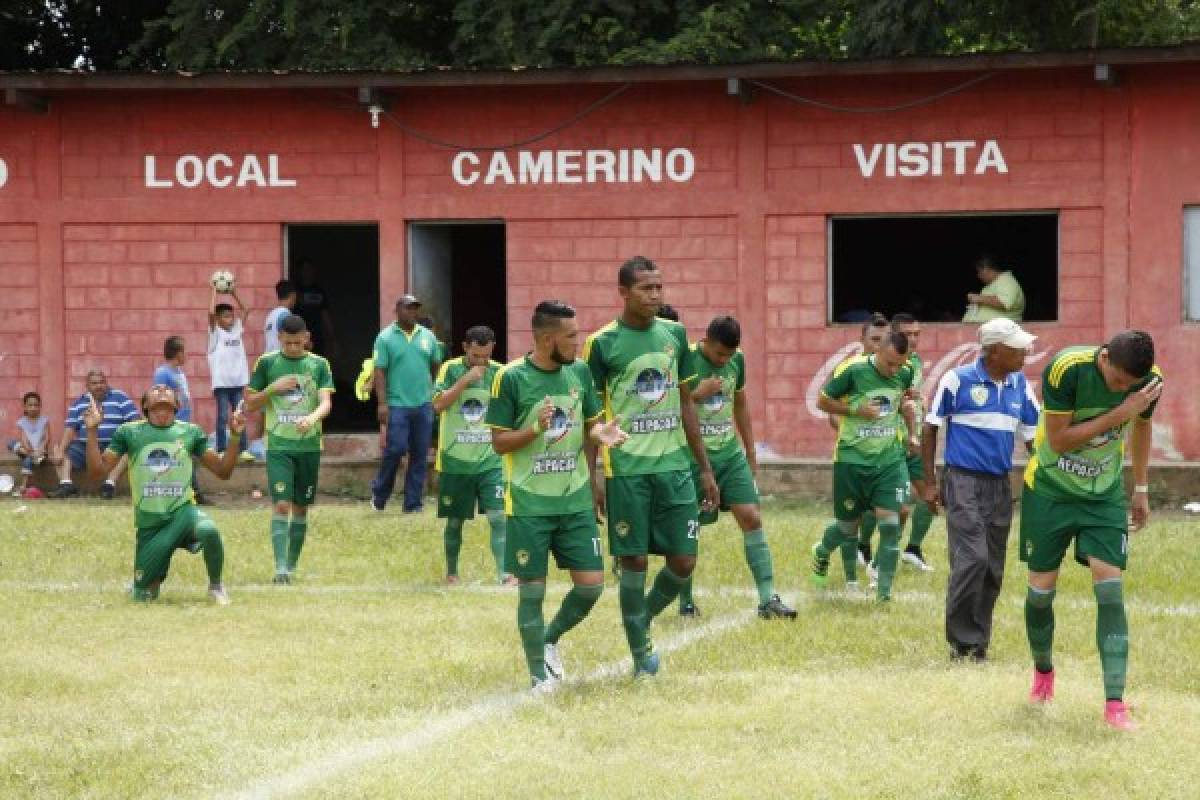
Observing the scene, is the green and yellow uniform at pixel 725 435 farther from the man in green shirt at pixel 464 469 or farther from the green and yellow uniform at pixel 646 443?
the man in green shirt at pixel 464 469

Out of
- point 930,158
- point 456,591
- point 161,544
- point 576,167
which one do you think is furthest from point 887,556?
point 576,167

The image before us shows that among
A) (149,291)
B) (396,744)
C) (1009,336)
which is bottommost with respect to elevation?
(396,744)

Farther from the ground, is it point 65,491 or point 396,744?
point 65,491

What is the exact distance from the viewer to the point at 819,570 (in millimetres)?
14094

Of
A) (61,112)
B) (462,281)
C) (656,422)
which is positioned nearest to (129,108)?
(61,112)

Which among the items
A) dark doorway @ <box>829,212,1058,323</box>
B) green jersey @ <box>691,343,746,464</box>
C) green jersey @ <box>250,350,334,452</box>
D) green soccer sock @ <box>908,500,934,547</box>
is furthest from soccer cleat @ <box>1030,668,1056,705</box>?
dark doorway @ <box>829,212,1058,323</box>

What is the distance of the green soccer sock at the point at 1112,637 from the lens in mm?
9094

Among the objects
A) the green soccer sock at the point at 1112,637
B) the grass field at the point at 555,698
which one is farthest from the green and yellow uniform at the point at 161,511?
the green soccer sock at the point at 1112,637

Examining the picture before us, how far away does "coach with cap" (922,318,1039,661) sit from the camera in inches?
433

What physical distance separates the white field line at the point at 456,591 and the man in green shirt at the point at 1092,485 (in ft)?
11.6

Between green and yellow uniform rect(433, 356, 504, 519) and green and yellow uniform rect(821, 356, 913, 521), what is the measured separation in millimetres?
2579

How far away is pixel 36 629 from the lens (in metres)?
12.4

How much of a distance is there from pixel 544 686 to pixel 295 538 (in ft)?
17.6

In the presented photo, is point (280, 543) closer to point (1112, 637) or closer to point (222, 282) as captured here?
point (1112, 637)
